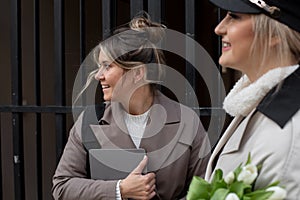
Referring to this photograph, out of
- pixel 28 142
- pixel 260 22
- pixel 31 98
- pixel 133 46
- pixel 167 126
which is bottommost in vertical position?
pixel 28 142

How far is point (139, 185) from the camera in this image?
1.96m

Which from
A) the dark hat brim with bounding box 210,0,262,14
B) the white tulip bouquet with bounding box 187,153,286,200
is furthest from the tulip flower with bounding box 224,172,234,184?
the dark hat brim with bounding box 210,0,262,14

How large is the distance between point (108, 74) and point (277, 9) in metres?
0.88

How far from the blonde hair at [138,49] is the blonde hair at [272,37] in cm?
76

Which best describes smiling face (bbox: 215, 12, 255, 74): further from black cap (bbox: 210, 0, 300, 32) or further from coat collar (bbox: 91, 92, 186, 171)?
coat collar (bbox: 91, 92, 186, 171)

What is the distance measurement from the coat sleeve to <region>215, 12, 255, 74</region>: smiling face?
0.78 meters

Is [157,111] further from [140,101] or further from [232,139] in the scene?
[232,139]

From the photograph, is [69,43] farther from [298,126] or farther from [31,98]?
[298,126]

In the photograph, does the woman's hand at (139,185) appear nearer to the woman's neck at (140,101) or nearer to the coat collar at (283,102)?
the woman's neck at (140,101)

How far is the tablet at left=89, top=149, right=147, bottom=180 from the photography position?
6.61ft

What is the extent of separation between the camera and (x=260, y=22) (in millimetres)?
1380

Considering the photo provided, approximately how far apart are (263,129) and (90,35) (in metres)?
2.79

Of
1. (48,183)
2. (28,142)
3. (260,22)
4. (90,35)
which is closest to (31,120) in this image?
(28,142)

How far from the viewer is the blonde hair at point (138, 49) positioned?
2080 millimetres
